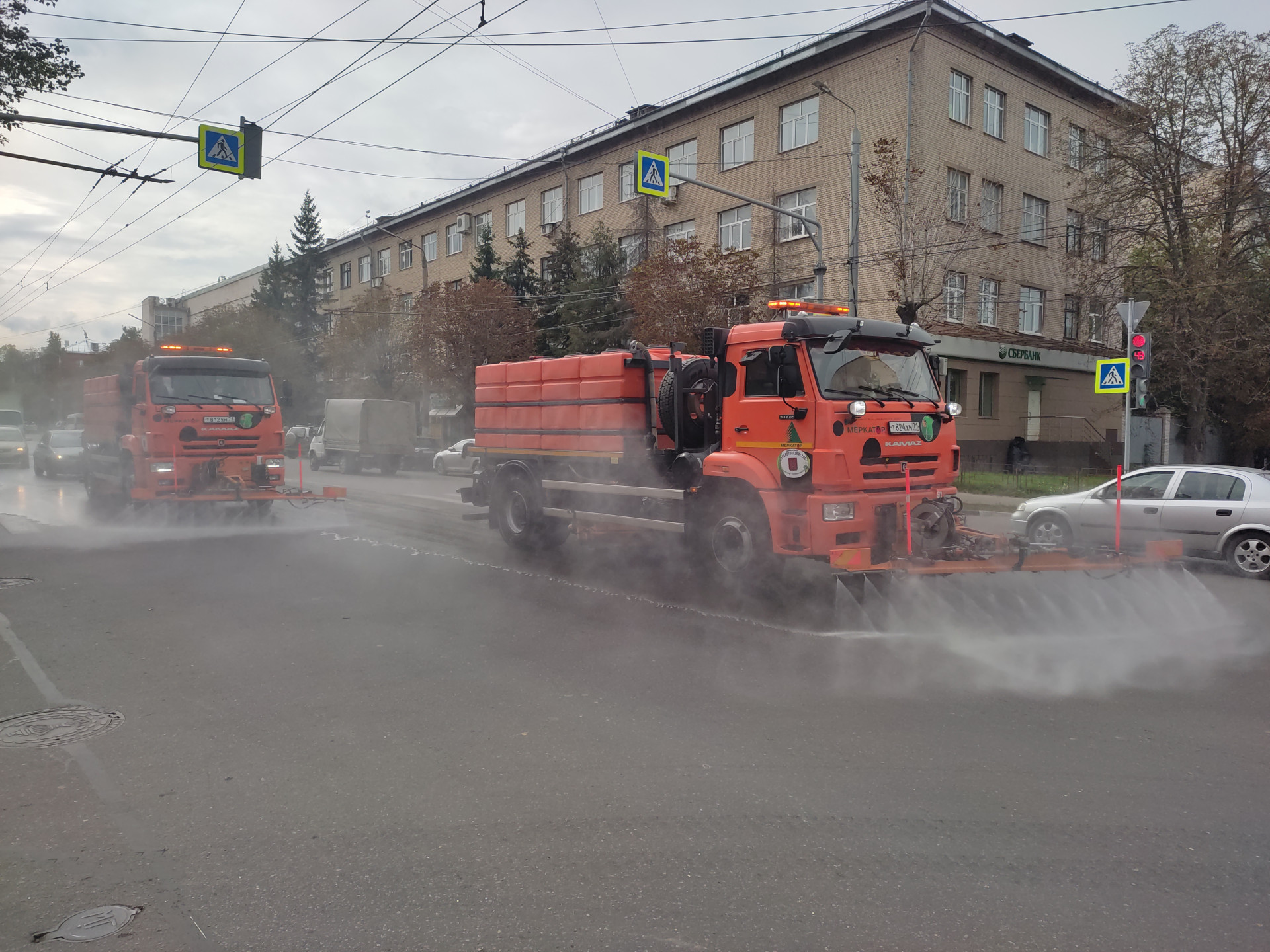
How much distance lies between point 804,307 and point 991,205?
82.0 feet

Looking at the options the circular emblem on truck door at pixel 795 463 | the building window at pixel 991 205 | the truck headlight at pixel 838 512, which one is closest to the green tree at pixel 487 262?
the building window at pixel 991 205

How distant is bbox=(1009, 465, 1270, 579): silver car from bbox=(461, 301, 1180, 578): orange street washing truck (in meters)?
2.41

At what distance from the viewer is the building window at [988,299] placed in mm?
30641

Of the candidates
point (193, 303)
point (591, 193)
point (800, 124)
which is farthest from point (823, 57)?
point (193, 303)

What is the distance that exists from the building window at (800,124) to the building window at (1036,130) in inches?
306

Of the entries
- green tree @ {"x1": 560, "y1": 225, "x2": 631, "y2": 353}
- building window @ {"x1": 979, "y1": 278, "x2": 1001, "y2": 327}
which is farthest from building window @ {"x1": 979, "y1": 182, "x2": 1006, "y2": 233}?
green tree @ {"x1": 560, "y1": 225, "x2": 631, "y2": 353}

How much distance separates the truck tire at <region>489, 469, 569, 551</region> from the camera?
11625 millimetres

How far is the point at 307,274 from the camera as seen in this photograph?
58719mm

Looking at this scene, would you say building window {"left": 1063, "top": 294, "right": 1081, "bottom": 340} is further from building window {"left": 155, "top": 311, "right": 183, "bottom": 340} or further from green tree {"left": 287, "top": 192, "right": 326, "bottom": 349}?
building window {"left": 155, "top": 311, "right": 183, "bottom": 340}

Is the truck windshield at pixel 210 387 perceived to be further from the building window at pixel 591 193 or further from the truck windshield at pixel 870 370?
the building window at pixel 591 193

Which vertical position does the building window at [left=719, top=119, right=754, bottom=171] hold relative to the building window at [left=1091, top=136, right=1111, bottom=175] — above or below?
above

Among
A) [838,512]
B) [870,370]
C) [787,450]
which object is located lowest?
[838,512]

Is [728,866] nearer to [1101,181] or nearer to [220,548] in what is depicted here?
[220,548]

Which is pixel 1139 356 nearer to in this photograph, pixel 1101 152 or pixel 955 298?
pixel 1101 152
